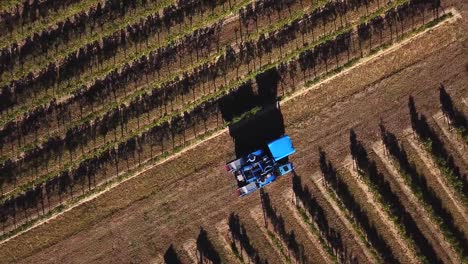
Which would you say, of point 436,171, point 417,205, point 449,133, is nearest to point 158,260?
point 417,205

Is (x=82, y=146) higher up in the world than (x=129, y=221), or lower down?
higher up

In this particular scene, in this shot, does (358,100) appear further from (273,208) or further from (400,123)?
(273,208)

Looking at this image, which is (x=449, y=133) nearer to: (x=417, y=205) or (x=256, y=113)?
(x=417, y=205)

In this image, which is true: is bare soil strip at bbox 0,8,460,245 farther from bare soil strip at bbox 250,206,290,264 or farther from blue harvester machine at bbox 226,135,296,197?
bare soil strip at bbox 250,206,290,264

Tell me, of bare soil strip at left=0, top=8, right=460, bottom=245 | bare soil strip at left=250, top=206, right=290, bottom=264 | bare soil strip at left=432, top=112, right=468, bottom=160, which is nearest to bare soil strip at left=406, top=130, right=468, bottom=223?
bare soil strip at left=432, top=112, right=468, bottom=160

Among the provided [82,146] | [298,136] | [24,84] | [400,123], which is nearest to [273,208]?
[298,136]

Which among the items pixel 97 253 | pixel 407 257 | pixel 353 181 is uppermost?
pixel 97 253

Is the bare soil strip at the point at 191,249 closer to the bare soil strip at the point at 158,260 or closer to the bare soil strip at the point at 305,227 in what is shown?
the bare soil strip at the point at 158,260
